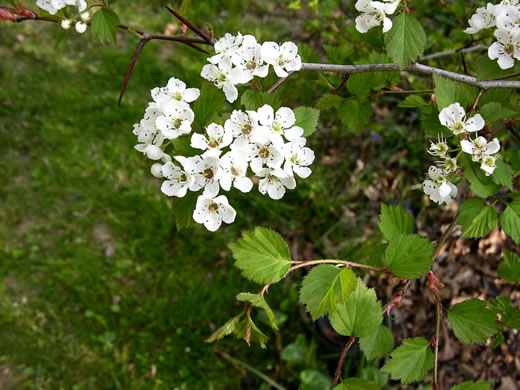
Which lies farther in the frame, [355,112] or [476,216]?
[355,112]

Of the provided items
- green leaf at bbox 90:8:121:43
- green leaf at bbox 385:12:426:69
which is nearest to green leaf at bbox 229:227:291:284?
green leaf at bbox 385:12:426:69

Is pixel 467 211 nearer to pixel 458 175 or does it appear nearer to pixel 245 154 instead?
pixel 458 175

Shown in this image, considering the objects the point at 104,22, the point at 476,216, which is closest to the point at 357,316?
the point at 476,216

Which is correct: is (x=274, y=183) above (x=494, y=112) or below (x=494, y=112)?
below

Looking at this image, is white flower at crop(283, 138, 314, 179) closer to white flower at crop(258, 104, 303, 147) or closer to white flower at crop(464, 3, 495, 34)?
white flower at crop(258, 104, 303, 147)

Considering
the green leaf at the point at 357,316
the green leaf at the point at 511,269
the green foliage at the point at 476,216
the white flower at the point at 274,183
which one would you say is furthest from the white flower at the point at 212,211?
the green leaf at the point at 511,269

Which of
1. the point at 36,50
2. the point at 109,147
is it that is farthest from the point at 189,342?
the point at 36,50

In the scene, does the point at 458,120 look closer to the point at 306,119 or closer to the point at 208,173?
the point at 306,119
